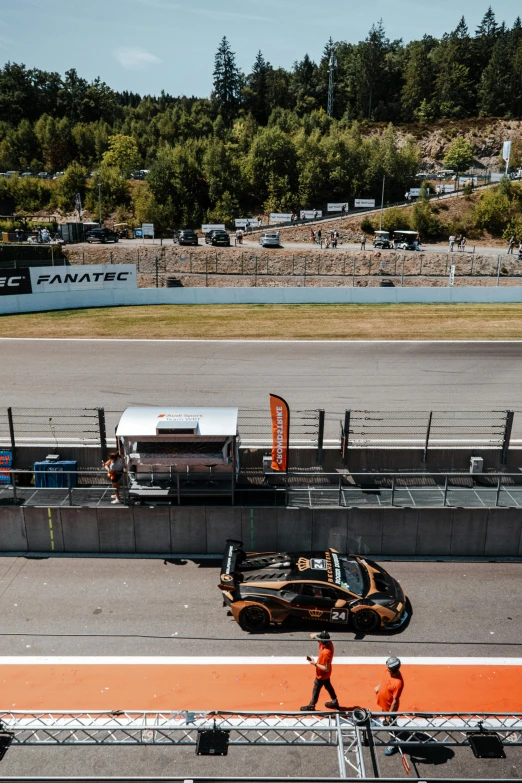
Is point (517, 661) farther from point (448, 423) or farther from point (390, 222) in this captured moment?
point (390, 222)

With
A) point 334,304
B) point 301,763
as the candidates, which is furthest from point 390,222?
point 301,763

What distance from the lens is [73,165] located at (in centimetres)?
9275

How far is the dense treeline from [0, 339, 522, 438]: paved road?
170 feet

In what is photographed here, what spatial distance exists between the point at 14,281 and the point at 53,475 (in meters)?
27.9

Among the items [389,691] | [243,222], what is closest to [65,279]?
[389,691]

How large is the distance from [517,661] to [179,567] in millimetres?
6419

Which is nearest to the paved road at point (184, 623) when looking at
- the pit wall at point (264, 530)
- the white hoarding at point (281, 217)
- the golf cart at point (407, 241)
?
the pit wall at point (264, 530)

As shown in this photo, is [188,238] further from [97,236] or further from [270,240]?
[97,236]

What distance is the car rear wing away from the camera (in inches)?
434

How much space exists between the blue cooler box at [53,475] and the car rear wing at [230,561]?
Result: 15.9ft

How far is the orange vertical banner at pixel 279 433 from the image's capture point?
571 inches

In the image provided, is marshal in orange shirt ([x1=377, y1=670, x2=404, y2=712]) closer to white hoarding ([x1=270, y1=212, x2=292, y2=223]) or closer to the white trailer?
the white trailer

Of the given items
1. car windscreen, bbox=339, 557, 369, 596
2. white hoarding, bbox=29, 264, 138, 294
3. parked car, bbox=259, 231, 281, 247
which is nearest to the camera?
car windscreen, bbox=339, 557, 369, 596

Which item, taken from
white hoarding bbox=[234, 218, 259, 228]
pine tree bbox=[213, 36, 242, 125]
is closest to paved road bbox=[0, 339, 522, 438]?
white hoarding bbox=[234, 218, 259, 228]
